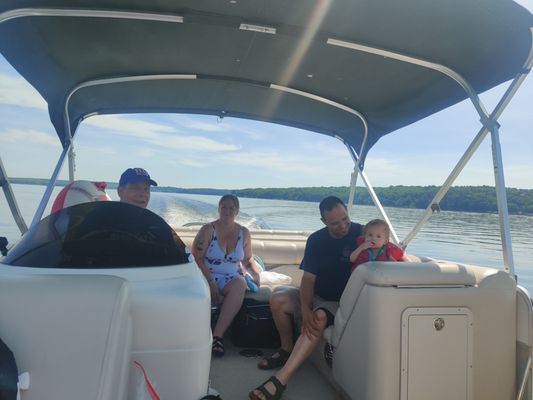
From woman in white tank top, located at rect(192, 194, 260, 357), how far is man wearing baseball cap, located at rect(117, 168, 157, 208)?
24.8 inches

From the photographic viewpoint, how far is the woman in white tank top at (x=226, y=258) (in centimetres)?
303

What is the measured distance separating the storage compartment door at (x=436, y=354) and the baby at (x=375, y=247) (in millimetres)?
621

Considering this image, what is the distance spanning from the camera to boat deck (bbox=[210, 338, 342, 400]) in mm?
2307

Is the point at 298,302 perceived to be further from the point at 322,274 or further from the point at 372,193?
the point at 372,193

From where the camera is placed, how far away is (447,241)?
1141cm

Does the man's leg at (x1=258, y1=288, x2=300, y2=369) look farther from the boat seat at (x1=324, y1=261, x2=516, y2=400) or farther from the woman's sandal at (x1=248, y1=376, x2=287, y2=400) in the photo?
the boat seat at (x1=324, y1=261, x2=516, y2=400)

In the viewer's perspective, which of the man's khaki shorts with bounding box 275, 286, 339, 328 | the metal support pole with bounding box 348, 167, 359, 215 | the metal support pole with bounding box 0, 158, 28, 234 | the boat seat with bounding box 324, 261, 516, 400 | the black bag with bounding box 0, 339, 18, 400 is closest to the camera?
the black bag with bounding box 0, 339, 18, 400

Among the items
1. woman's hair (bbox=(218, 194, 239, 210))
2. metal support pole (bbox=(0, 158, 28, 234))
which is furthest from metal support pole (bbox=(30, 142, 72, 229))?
woman's hair (bbox=(218, 194, 239, 210))

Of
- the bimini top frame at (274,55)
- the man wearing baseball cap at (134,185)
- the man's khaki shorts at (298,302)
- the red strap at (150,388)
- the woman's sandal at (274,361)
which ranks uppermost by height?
the bimini top frame at (274,55)

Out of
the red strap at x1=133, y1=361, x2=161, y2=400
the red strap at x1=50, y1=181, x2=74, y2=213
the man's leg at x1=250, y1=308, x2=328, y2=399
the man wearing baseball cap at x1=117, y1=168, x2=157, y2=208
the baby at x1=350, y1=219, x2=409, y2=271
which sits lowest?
the man's leg at x1=250, y1=308, x2=328, y2=399

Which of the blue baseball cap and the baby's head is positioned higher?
the blue baseball cap

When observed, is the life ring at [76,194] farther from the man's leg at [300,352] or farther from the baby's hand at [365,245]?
the baby's hand at [365,245]

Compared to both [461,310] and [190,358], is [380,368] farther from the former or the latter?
[190,358]

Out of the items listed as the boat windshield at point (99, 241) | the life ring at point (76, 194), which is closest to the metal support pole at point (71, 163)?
the life ring at point (76, 194)
